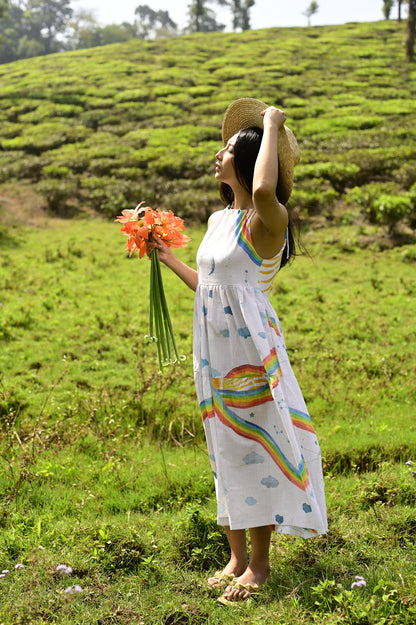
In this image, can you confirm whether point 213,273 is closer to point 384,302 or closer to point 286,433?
point 286,433

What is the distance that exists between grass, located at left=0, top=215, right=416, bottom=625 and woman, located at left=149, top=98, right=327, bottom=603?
288 mm

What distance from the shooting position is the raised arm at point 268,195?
6.40 ft

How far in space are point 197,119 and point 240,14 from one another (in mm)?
38757

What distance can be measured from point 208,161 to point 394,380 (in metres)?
11.3

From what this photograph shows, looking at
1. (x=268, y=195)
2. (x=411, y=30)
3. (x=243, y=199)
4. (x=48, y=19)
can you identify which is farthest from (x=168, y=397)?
(x=48, y=19)

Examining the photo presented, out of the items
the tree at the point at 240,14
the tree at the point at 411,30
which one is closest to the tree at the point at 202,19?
the tree at the point at 240,14

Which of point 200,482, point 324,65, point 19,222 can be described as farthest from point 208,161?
point 324,65

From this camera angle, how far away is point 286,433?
80.9 inches

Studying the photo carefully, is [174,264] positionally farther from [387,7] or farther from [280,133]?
[387,7]

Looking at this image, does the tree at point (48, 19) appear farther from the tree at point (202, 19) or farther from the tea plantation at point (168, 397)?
the tea plantation at point (168, 397)

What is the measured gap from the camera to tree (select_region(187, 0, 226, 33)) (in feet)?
163

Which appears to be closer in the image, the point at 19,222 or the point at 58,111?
the point at 19,222

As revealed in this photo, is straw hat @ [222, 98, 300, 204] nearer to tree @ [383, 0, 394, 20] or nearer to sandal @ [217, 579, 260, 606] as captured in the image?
sandal @ [217, 579, 260, 606]

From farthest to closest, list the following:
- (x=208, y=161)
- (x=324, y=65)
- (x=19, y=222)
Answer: (x=324, y=65)
(x=208, y=161)
(x=19, y=222)
